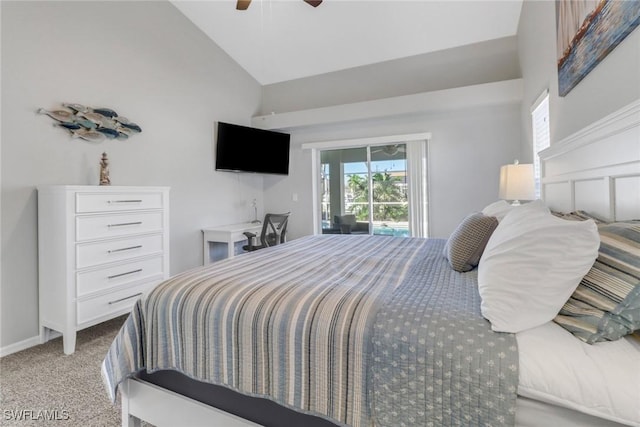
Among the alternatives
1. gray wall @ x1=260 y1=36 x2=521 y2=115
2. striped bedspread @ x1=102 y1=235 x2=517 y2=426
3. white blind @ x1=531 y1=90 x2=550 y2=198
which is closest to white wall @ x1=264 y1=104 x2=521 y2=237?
gray wall @ x1=260 y1=36 x2=521 y2=115

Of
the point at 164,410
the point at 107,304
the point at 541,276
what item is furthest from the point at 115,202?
the point at 541,276

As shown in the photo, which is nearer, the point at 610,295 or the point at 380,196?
the point at 610,295

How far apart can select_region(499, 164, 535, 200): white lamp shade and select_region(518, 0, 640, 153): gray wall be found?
0.37 meters

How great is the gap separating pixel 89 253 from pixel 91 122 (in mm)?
1215

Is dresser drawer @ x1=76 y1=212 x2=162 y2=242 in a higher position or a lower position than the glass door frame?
lower

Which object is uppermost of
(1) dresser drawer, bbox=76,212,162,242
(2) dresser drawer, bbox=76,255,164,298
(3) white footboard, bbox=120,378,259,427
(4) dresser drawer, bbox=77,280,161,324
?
(1) dresser drawer, bbox=76,212,162,242

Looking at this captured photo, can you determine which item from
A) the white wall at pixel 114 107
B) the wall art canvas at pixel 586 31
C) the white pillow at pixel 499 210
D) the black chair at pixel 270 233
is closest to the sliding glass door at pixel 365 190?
the black chair at pixel 270 233

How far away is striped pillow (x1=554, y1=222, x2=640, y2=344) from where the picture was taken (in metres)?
0.75

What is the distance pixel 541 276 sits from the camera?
2.83ft

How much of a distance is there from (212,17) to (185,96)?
40.6 inches

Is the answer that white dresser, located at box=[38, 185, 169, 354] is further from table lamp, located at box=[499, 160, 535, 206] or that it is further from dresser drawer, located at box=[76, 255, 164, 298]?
table lamp, located at box=[499, 160, 535, 206]

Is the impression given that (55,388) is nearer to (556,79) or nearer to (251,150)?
(251,150)

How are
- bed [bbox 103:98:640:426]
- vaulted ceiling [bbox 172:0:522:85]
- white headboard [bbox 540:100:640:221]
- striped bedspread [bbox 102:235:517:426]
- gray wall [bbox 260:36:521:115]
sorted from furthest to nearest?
gray wall [bbox 260:36:521:115] → vaulted ceiling [bbox 172:0:522:85] → white headboard [bbox 540:100:640:221] → striped bedspread [bbox 102:235:517:426] → bed [bbox 103:98:640:426]

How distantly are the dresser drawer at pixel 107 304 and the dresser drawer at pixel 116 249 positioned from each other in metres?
0.27
